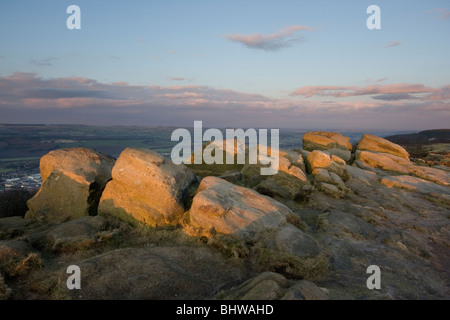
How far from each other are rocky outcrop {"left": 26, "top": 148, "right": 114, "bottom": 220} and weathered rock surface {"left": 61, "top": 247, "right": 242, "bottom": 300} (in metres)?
5.19

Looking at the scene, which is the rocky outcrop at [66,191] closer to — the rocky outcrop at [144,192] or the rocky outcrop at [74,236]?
Result: the rocky outcrop at [144,192]

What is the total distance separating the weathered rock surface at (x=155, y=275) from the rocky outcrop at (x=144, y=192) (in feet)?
8.19

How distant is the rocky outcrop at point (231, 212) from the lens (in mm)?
10344

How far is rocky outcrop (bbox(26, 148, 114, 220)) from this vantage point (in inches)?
502

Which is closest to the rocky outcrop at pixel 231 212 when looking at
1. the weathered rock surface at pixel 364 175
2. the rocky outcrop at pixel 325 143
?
the weathered rock surface at pixel 364 175

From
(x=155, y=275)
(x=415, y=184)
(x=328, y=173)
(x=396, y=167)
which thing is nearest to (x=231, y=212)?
(x=155, y=275)

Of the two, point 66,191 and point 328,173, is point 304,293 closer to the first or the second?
point 66,191

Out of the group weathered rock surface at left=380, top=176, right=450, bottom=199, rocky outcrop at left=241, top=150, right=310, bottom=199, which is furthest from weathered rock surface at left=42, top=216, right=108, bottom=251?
weathered rock surface at left=380, top=176, right=450, bottom=199

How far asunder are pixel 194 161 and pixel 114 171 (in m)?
7.80

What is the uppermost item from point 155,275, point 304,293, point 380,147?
point 380,147

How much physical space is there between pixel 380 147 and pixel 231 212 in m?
26.2

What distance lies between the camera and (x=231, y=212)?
36.0 feet

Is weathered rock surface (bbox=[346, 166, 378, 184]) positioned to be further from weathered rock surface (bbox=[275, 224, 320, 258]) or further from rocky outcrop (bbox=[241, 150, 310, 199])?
weathered rock surface (bbox=[275, 224, 320, 258])
